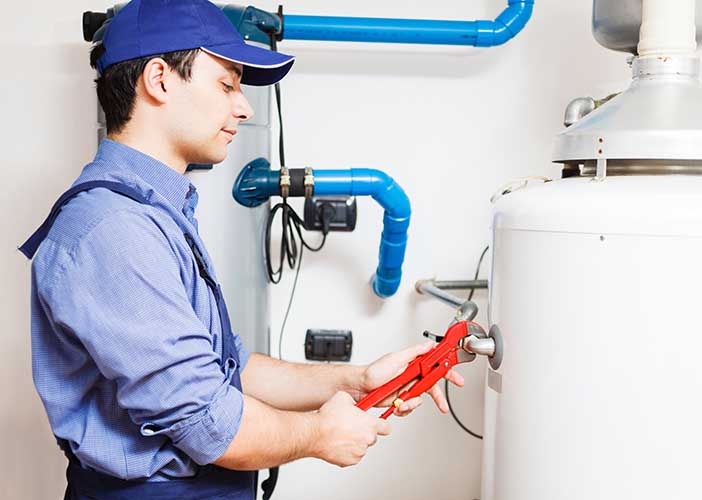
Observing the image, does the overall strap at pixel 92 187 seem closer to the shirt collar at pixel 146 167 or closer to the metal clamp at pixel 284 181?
the shirt collar at pixel 146 167

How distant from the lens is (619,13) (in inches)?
53.2

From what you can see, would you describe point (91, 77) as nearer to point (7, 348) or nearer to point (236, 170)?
point (236, 170)

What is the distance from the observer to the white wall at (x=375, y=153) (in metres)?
1.85

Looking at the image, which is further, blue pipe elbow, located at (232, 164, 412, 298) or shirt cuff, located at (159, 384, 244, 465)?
blue pipe elbow, located at (232, 164, 412, 298)

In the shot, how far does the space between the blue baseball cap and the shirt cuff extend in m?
0.48

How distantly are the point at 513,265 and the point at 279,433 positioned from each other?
1.35 feet

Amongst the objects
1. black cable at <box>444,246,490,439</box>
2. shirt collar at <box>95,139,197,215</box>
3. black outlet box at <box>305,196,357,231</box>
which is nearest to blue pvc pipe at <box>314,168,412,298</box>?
black outlet box at <box>305,196,357,231</box>

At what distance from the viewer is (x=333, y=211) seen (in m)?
1.89

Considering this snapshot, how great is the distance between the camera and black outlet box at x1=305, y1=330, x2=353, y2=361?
6.38ft

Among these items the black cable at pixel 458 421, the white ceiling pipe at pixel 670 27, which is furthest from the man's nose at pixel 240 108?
the black cable at pixel 458 421

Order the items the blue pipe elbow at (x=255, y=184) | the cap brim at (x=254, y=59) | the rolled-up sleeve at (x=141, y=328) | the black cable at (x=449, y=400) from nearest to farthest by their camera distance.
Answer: the rolled-up sleeve at (x=141, y=328)
the cap brim at (x=254, y=59)
the blue pipe elbow at (x=255, y=184)
the black cable at (x=449, y=400)

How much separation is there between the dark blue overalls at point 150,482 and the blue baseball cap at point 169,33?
222 millimetres

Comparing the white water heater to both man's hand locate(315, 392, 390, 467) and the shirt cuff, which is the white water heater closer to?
man's hand locate(315, 392, 390, 467)

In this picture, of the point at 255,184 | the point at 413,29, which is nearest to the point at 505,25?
the point at 413,29
